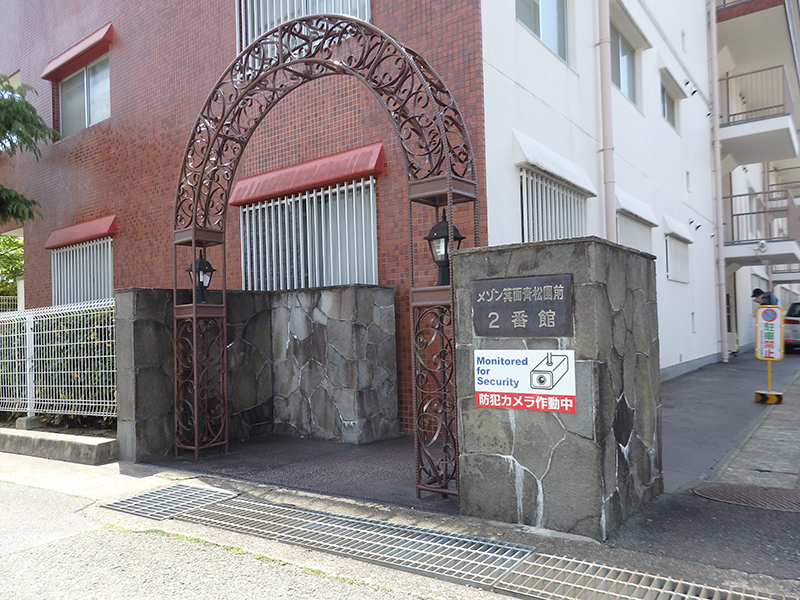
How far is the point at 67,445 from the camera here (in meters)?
7.61

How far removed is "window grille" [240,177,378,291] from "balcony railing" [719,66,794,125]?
14333mm

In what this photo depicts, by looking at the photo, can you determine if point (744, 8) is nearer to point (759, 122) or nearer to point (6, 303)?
point (759, 122)

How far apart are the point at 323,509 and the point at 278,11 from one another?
8.13 m

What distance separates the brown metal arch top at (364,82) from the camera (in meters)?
5.64

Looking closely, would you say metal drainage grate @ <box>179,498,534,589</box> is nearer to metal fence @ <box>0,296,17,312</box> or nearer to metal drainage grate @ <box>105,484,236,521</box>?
metal drainage grate @ <box>105,484,236,521</box>

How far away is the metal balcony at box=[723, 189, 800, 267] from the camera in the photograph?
17891mm

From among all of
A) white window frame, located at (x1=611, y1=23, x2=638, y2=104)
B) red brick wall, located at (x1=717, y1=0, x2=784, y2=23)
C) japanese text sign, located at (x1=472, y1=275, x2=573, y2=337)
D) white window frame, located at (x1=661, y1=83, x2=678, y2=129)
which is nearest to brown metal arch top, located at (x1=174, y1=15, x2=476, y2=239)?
japanese text sign, located at (x1=472, y1=275, x2=573, y2=337)

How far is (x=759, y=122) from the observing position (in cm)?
1777

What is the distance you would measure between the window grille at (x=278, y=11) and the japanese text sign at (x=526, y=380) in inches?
242

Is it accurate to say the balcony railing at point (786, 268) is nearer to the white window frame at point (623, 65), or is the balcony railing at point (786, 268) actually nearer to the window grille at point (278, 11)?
the white window frame at point (623, 65)

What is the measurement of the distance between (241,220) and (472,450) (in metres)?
6.90

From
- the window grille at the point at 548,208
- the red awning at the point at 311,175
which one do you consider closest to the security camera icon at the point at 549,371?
the window grille at the point at 548,208

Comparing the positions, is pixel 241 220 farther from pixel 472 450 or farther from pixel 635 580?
pixel 635 580

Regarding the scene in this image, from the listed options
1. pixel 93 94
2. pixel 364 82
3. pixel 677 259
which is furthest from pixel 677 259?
pixel 93 94
